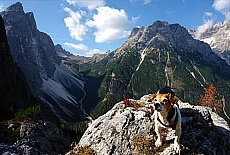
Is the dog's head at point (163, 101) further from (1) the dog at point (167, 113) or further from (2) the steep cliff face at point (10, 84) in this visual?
(2) the steep cliff face at point (10, 84)

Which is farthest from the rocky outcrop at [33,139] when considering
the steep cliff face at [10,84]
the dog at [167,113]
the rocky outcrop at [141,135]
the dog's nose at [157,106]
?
the steep cliff face at [10,84]

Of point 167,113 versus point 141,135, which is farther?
point 141,135

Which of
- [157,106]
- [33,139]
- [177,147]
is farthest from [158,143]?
[33,139]

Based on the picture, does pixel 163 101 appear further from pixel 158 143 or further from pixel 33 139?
pixel 33 139

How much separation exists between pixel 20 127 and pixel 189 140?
1536 centimetres

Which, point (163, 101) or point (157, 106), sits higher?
point (163, 101)

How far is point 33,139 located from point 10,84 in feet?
291

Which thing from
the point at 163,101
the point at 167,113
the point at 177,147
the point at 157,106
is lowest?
the point at 177,147

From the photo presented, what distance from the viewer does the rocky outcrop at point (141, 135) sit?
9438 mm

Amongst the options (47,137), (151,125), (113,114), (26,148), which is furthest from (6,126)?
(151,125)

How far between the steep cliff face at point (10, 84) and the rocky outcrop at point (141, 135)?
273 feet

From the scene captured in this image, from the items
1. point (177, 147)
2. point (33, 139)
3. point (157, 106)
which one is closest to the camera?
point (157, 106)

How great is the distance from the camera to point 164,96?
25.6ft

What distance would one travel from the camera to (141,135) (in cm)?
1013
